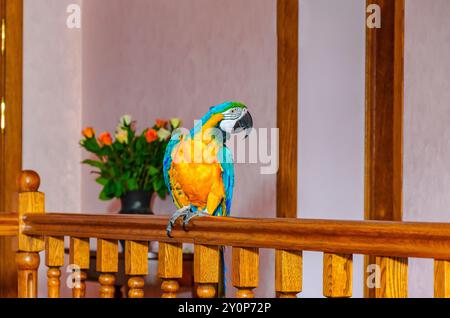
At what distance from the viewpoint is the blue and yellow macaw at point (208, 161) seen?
194 centimetres

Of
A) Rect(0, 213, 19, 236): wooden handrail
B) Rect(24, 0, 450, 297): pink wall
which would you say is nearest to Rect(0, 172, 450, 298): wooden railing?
Rect(0, 213, 19, 236): wooden handrail

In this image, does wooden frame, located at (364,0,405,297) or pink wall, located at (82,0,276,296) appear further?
pink wall, located at (82,0,276,296)

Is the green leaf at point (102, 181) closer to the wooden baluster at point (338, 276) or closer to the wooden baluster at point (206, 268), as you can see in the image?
the wooden baluster at point (206, 268)

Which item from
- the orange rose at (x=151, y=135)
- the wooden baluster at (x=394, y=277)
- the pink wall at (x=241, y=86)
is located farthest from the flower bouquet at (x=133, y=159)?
the wooden baluster at (x=394, y=277)

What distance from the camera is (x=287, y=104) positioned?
3.56 meters

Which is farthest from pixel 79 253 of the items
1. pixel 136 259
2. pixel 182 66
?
pixel 182 66

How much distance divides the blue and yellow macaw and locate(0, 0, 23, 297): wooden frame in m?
2.46

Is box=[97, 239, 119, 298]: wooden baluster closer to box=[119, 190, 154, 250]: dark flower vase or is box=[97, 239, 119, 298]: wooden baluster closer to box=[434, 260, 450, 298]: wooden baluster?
box=[434, 260, 450, 298]: wooden baluster

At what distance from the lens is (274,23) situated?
3607 millimetres

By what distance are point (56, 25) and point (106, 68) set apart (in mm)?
352

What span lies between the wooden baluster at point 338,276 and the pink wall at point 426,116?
1896mm

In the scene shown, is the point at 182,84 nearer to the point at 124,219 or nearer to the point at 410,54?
the point at 410,54

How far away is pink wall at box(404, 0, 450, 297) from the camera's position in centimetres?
336
